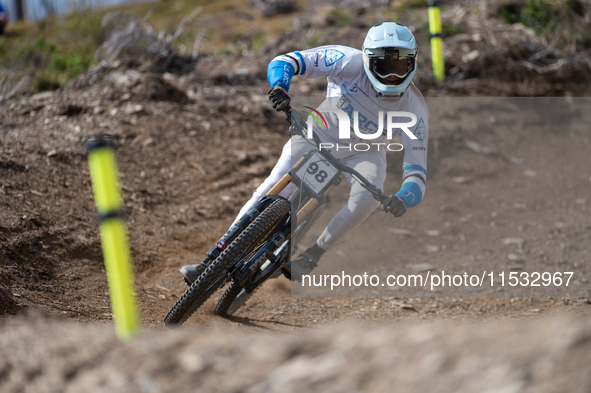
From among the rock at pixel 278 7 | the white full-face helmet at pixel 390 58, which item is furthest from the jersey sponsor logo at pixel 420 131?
the rock at pixel 278 7

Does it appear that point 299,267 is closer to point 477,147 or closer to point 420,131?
point 420,131

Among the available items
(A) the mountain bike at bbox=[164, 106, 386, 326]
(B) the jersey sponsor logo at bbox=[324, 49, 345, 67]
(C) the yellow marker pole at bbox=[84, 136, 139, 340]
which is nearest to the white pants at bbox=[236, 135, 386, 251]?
(A) the mountain bike at bbox=[164, 106, 386, 326]

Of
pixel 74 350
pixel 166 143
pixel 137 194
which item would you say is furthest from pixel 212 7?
pixel 74 350

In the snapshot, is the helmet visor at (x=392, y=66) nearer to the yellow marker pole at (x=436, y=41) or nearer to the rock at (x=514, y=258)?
the rock at (x=514, y=258)

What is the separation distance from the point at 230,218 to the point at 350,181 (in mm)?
2392

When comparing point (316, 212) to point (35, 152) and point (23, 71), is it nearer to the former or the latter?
point (35, 152)

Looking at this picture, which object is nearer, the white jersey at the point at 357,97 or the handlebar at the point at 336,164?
the handlebar at the point at 336,164

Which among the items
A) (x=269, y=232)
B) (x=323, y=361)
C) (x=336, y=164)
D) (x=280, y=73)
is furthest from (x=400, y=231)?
(x=323, y=361)

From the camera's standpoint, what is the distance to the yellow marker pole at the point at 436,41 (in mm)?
8414

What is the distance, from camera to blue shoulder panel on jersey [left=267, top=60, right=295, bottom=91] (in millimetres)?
3643

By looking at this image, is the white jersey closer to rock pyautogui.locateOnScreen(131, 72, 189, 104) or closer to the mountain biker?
the mountain biker

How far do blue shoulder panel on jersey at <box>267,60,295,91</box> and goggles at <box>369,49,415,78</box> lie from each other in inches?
25.7

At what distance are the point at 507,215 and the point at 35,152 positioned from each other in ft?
19.7

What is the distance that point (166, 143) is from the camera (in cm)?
659
